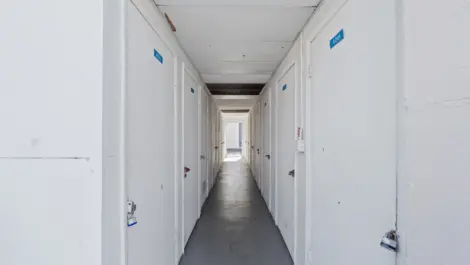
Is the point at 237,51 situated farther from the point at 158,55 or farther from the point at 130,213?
the point at 130,213

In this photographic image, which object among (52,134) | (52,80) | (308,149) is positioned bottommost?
(308,149)

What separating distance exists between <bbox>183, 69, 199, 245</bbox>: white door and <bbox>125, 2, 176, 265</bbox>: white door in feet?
1.96

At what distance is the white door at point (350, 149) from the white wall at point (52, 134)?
4.08 ft

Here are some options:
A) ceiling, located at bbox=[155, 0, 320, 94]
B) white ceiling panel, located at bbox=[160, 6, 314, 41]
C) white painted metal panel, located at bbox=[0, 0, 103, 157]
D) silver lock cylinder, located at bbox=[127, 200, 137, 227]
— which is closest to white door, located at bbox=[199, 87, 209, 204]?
ceiling, located at bbox=[155, 0, 320, 94]

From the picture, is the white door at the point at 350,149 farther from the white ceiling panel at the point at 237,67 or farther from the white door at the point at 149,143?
the white ceiling panel at the point at 237,67

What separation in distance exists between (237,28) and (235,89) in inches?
148

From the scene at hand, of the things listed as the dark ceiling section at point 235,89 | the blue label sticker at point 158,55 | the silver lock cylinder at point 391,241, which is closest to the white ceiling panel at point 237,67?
the dark ceiling section at point 235,89

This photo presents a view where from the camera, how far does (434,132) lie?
793mm

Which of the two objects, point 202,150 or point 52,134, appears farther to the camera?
point 202,150

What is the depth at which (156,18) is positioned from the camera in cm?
192

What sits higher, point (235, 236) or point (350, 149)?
point (350, 149)

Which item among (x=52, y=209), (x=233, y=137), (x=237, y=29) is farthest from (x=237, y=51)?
(x=233, y=137)

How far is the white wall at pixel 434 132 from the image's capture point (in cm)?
70

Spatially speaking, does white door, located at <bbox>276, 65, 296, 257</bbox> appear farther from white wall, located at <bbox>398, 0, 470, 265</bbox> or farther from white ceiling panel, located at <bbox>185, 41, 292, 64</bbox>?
white wall, located at <bbox>398, 0, 470, 265</bbox>
